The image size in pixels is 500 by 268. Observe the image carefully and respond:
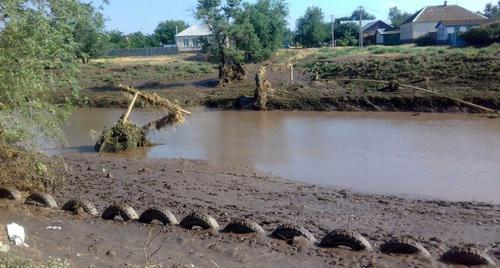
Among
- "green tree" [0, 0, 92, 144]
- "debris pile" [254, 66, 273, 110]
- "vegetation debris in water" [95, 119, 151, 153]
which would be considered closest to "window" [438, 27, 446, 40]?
"debris pile" [254, 66, 273, 110]

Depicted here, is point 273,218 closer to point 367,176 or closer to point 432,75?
point 367,176

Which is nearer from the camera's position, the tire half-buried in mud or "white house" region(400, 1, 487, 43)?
the tire half-buried in mud

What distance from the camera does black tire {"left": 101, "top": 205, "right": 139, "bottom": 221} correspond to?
33.3 ft

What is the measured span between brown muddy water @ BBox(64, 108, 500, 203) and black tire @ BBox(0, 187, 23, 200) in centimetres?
706

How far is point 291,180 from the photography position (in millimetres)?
15750

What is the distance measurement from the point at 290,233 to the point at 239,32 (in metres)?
Answer: 36.6

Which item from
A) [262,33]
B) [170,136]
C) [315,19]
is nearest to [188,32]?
[315,19]

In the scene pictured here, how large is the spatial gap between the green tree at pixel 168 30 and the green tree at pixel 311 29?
37165mm

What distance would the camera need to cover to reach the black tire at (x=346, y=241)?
27.3 ft

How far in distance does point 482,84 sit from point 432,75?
3673 mm

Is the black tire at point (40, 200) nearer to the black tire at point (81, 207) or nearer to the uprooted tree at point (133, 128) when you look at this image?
the black tire at point (81, 207)

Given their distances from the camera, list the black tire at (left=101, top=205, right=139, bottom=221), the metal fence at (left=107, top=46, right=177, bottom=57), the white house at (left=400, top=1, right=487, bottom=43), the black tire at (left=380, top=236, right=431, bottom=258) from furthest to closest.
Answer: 1. the metal fence at (left=107, top=46, right=177, bottom=57)
2. the white house at (left=400, top=1, right=487, bottom=43)
3. the black tire at (left=101, top=205, right=139, bottom=221)
4. the black tire at (left=380, top=236, right=431, bottom=258)

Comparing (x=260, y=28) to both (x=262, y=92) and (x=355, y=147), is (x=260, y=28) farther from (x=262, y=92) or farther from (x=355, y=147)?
(x=355, y=147)

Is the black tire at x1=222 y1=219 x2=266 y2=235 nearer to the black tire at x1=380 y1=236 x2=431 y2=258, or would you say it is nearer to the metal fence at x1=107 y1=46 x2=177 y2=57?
the black tire at x1=380 y1=236 x2=431 y2=258
